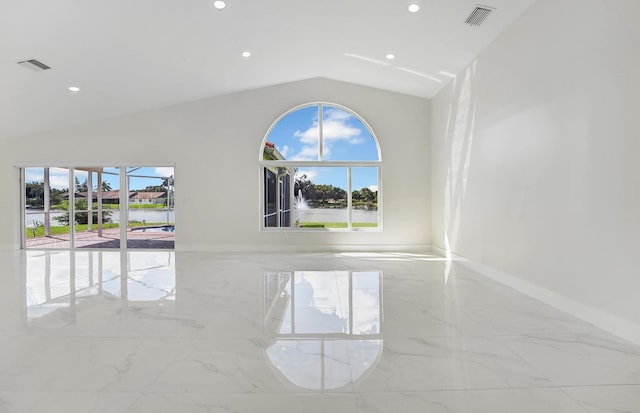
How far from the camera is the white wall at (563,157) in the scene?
297cm

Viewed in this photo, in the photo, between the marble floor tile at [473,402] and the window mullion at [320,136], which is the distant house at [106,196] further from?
the marble floor tile at [473,402]

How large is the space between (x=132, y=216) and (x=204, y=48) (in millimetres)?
4428

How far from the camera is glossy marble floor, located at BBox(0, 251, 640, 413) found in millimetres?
1996

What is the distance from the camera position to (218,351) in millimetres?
2625

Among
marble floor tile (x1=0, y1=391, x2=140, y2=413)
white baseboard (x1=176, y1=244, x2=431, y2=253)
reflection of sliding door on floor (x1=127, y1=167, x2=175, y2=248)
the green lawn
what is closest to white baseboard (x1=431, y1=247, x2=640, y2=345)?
white baseboard (x1=176, y1=244, x2=431, y2=253)

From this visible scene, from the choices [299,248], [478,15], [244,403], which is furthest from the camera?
[299,248]

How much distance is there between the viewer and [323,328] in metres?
3.09

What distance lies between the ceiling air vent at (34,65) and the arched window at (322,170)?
396cm

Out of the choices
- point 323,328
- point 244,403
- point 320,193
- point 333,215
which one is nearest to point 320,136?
point 320,193

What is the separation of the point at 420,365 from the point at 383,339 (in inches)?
19.1

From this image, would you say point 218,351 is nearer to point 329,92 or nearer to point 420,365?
point 420,365

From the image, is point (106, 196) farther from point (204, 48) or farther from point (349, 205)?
point (349, 205)

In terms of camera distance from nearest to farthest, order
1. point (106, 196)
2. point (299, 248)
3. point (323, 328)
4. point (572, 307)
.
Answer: point (323, 328), point (572, 307), point (299, 248), point (106, 196)

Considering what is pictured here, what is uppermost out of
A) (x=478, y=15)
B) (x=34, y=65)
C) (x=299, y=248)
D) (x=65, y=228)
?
(x=478, y=15)
